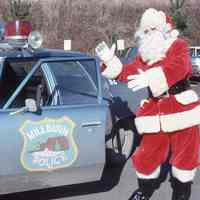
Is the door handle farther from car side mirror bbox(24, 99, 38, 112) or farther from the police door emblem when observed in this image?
car side mirror bbox(24, 99, 38, 112)

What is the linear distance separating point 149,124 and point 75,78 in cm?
137

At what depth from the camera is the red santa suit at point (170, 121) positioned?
194 inches

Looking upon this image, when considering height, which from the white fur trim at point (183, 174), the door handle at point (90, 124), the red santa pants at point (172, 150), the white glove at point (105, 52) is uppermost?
the white glove at point (105, 52)

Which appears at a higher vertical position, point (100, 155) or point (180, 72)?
point (180, 72)

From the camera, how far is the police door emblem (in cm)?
497

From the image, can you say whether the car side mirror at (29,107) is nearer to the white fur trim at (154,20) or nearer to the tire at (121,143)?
the white fur trim at (154,20)

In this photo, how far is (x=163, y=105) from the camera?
5016 mm

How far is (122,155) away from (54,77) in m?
1.32

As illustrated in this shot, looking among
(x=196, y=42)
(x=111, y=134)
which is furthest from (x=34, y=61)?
(x=196, y=42)

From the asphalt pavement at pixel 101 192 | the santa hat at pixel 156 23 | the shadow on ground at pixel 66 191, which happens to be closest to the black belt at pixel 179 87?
the santa hat at pixel 156 23

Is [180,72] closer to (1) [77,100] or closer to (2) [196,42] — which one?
(1) [77,100]

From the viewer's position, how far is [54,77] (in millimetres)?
5992

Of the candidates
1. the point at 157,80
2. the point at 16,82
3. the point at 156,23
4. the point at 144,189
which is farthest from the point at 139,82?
the point at 16,82

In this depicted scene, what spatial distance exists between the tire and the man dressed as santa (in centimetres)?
137
